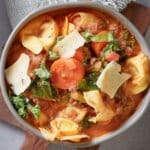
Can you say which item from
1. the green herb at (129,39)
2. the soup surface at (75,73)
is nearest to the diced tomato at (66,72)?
the soup surface at (75,73)

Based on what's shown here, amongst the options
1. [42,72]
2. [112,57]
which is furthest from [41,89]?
[112,57]

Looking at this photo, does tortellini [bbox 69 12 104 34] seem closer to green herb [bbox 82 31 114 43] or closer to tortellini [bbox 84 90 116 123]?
green herb [bbox 82 31 114 43]

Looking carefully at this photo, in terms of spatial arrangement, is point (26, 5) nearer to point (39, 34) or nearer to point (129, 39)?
point (39, 34)

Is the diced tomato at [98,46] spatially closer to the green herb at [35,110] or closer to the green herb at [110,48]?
the green herb at [110,48]

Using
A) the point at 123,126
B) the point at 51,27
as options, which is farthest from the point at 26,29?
the point at 123,126

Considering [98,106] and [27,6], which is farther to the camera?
[27,6]

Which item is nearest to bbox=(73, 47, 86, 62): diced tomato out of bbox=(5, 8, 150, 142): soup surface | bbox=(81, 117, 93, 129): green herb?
bbox=(5, 8, 150, 142): soup surface

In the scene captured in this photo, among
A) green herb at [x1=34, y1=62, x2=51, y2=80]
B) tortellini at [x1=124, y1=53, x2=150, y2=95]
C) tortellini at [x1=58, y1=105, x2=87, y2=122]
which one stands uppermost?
green herb at [x1=34, y1=62, x2=51, y2=80]
